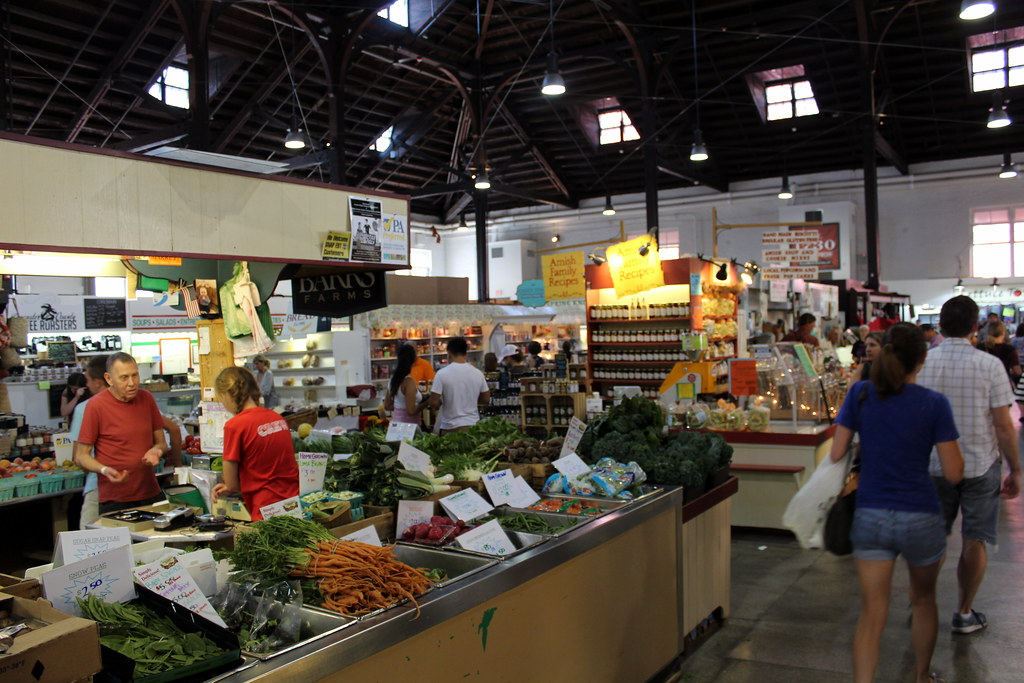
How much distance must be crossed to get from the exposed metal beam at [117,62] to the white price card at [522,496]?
10.8 meters

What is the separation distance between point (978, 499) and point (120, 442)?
4424 mm

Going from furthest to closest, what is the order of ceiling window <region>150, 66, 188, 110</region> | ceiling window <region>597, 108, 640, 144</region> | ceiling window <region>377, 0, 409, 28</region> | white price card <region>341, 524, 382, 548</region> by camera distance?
ceiling window <region>597, 108, 640, 144</region> < ceiling window <region>377, 0, 409, 28</region> < ceiling window <region>150, 66, 188, 110</region> < white price card <region>341, 524, 382, 548</region>

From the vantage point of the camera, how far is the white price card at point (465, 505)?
3.38 m

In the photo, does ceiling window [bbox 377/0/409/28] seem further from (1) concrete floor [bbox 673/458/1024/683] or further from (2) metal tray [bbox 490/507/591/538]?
(2) metal tray [bbox 490/507/591/538]

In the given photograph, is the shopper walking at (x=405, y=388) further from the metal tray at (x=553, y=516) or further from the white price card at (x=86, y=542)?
the white price card at (x=86, y=542)

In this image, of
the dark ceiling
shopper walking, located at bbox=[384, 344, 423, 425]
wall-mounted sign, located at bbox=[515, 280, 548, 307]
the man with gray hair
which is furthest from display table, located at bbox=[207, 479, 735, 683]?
wall-mounted sign, located at bbox=[515, 280, 548, 307]

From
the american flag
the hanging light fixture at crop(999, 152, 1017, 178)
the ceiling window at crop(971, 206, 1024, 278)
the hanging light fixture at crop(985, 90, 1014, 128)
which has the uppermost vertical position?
the hanging light fixture at crop(985, 90, 1014, 128)

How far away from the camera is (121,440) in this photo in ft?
14.1

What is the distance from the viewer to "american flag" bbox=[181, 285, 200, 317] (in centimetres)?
530

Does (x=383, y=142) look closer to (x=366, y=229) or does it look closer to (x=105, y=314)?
(x=105, y=314)

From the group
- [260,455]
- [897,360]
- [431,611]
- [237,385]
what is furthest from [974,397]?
[237,385]

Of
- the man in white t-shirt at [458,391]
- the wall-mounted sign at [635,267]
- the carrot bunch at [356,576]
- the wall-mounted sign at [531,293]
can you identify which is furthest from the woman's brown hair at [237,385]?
the wall-mounted sign at [531,293]

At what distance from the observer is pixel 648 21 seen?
50.7 ft

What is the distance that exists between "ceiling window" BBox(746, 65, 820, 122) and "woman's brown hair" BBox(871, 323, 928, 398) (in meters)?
16.0
